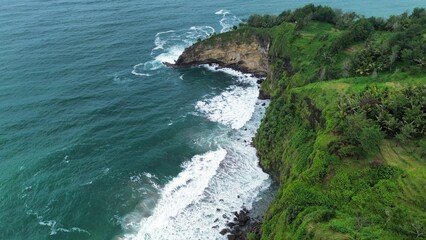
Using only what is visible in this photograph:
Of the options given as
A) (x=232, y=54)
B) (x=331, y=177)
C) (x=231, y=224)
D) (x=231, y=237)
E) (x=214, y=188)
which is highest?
(x=331, y=177)

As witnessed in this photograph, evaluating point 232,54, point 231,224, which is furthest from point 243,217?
point 232,54

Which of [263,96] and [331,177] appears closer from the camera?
[331,177]

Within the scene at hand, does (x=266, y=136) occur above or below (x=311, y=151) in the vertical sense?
below

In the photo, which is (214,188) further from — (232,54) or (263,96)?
(232,54)

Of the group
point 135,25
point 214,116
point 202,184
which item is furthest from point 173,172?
point 135,25

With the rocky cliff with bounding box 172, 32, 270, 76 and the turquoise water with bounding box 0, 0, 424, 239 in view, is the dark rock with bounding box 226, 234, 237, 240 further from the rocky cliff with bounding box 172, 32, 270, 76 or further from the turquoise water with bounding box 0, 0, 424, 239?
the rocky cliff with bounding box 172, 32, 270, 76

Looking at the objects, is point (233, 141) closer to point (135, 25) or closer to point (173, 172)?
→ point (173, 172)
